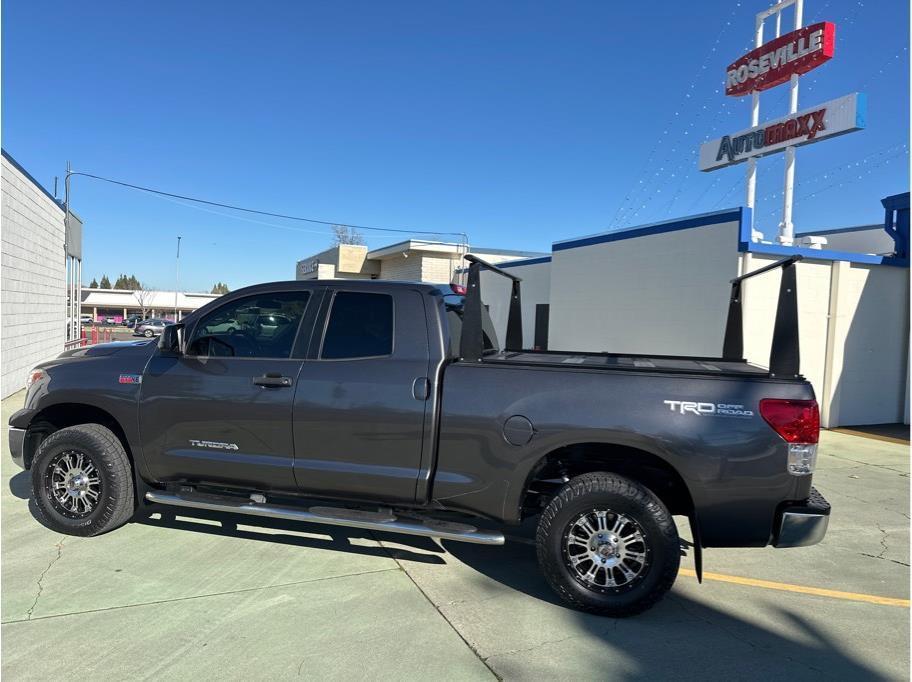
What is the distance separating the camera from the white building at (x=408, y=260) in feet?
77.0

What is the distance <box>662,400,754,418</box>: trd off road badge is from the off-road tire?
12.7 ft

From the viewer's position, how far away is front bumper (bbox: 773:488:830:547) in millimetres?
3520

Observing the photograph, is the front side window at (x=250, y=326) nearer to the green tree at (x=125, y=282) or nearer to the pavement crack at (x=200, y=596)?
the pavement crack at (x=200, y=596)

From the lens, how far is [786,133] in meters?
13.5

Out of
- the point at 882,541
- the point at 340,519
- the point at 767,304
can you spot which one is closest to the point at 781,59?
the point at 767,304

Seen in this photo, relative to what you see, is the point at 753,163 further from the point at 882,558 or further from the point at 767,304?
the point at 882,558

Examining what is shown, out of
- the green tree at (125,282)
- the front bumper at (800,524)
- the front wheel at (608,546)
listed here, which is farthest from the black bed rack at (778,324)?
the green tree at (125,282)

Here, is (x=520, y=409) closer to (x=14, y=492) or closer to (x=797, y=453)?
(x=797, y=453)

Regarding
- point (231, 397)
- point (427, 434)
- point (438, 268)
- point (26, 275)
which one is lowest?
point (427, 434)

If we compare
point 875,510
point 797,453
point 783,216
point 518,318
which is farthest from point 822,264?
point 797,453

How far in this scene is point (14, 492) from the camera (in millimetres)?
5789

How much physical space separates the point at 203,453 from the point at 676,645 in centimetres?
328

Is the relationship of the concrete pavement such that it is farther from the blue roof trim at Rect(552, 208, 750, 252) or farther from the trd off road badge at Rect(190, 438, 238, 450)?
the blue roof trim at Rect(552, 208, 750, 252)

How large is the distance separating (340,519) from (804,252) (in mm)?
10189
